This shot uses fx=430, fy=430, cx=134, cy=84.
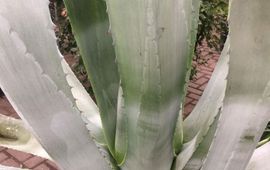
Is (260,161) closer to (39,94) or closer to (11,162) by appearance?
(39,94)

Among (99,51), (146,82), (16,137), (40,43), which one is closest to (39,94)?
(40,43)

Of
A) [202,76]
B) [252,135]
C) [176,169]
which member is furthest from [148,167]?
[202,76]

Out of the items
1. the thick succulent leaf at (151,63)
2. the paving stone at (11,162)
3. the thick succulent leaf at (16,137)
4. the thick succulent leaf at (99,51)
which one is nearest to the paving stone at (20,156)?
the paving stone at (11,162)

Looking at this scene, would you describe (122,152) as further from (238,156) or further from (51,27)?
(51,27)

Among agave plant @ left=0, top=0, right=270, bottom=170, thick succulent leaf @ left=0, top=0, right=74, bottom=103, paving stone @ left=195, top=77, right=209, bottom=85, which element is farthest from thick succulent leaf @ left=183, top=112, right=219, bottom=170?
paving stone @ left=195, top=77, right=209, bottom=85

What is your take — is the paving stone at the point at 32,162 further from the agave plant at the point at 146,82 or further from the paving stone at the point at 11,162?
the agave plant at the point at 146,82

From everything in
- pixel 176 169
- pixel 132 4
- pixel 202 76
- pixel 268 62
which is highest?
pixel 132 4
